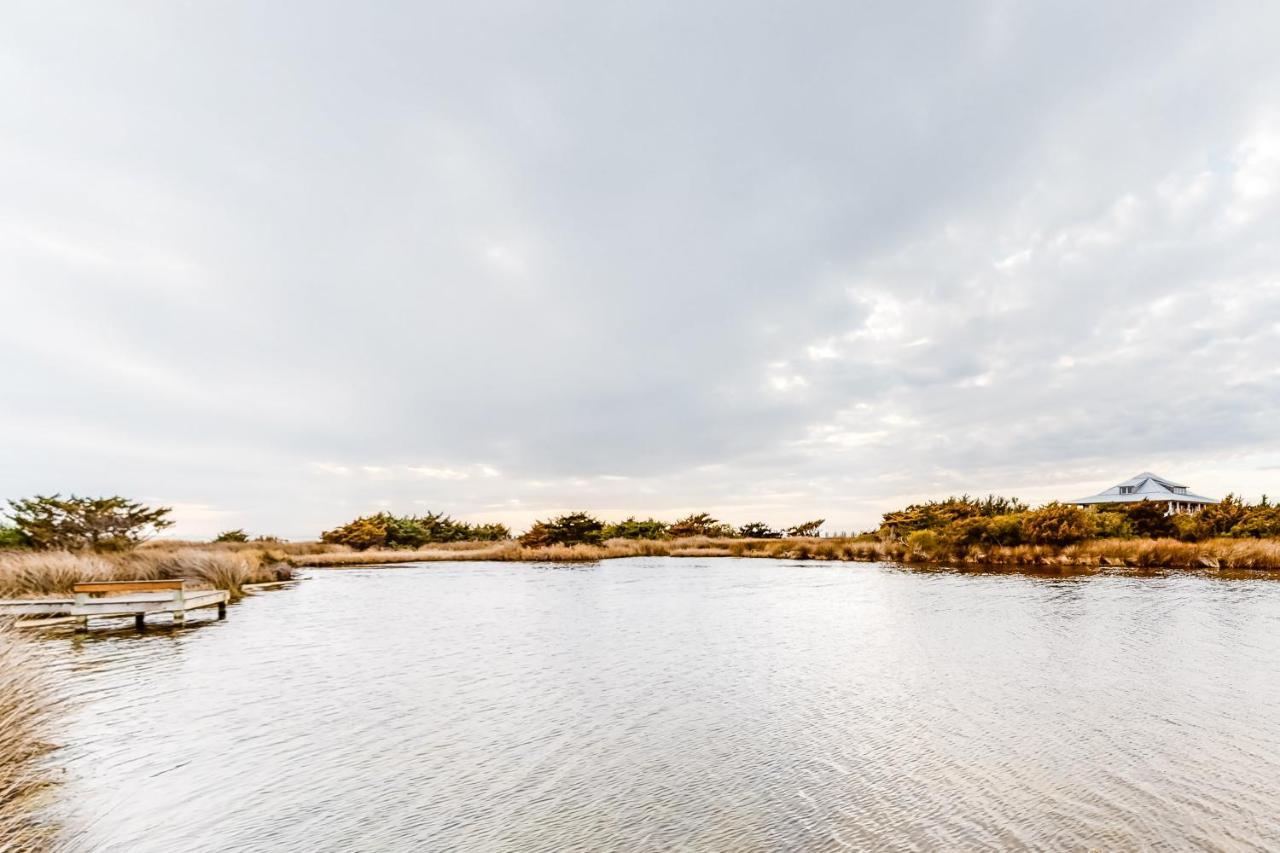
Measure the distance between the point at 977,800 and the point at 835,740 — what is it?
2.04 metres

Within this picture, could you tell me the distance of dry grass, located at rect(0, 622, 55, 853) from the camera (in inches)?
194

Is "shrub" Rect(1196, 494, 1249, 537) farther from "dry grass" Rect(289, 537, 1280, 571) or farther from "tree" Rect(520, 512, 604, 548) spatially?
"tree" Rect(520, 512, 604, 548)

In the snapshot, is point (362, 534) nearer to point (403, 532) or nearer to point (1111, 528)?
point (403, 532)

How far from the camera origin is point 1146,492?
79.2 m

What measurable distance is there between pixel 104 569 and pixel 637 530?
57.8m

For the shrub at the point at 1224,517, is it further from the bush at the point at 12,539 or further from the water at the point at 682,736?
the bush at the point at 12,539

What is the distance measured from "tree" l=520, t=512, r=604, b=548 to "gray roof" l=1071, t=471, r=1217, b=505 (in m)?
67.3

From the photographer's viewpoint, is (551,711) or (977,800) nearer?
(977,800)

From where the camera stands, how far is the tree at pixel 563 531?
6003cm

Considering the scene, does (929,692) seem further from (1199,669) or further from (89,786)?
(89,786)

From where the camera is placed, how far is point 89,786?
631cm

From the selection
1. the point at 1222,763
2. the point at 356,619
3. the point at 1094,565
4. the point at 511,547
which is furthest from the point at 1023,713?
the point at 511,547

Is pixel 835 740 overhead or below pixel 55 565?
below

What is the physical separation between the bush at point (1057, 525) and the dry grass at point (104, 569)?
46.7 m
